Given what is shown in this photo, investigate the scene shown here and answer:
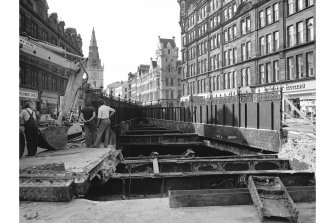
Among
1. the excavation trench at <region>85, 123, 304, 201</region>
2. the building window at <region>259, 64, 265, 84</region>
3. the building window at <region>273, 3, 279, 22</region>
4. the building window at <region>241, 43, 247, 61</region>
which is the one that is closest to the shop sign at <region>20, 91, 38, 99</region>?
the excavation trench at <region>85, 123, 304, 201</region>

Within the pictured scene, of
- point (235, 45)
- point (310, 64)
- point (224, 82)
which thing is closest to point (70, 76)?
point (310, 64)

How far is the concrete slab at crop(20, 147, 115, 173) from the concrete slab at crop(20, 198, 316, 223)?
1.34 m

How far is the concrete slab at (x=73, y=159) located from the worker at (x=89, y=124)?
1050 millimetres

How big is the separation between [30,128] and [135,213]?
5.18m

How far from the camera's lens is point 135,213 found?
414 cm

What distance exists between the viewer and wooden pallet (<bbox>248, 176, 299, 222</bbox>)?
3.92 m

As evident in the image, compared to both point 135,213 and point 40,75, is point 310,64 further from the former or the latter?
point 40,75

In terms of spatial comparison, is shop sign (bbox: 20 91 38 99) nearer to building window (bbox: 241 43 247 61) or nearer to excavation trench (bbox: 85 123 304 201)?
excavation trench (bbox: 85 123 304 201)

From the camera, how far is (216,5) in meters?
31.0

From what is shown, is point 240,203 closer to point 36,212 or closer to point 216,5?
point 36,212

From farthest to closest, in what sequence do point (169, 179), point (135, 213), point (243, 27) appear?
point (243, 27)
point (169, 179)
point (135, 213)

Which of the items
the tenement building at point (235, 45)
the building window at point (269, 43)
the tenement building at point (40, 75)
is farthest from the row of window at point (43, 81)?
the building window at point (269, 43)
